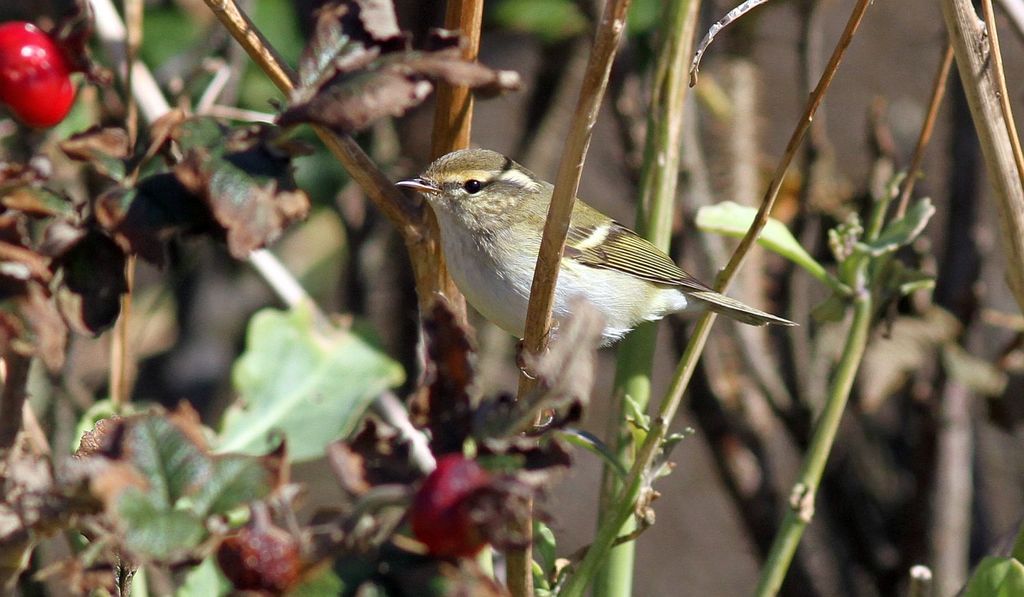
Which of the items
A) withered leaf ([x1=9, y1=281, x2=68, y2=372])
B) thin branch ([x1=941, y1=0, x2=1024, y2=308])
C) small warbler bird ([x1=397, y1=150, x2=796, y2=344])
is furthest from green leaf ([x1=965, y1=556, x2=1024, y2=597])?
small warbler bird ([x1=397, y1=150, x2=796, y2=344])

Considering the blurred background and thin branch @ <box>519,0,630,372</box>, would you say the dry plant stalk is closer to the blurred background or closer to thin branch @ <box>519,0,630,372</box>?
thin branch @ <box>519,0,630,372</box>

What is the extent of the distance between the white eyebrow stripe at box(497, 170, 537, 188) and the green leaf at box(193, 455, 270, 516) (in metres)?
2.02

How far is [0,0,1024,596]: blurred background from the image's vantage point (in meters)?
2.92

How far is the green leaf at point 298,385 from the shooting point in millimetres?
1948

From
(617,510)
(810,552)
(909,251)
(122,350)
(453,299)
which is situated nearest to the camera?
(617,510)

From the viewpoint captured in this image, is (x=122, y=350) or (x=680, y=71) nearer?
(x=680, y=71)

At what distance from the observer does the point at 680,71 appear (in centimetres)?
166

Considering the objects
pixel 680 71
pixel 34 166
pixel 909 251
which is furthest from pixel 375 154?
pixel 34 166

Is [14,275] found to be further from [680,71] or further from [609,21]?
[680,71]

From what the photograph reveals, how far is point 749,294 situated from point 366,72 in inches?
101

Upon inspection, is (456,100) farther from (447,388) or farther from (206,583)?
(206,583)

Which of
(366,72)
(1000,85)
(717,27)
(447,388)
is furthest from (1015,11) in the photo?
(447,388)

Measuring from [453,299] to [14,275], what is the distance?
0.53 meters

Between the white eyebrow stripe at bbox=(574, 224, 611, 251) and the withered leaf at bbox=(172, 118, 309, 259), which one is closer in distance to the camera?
the withered leaf at bbox=(172, 118, 309, 259)
